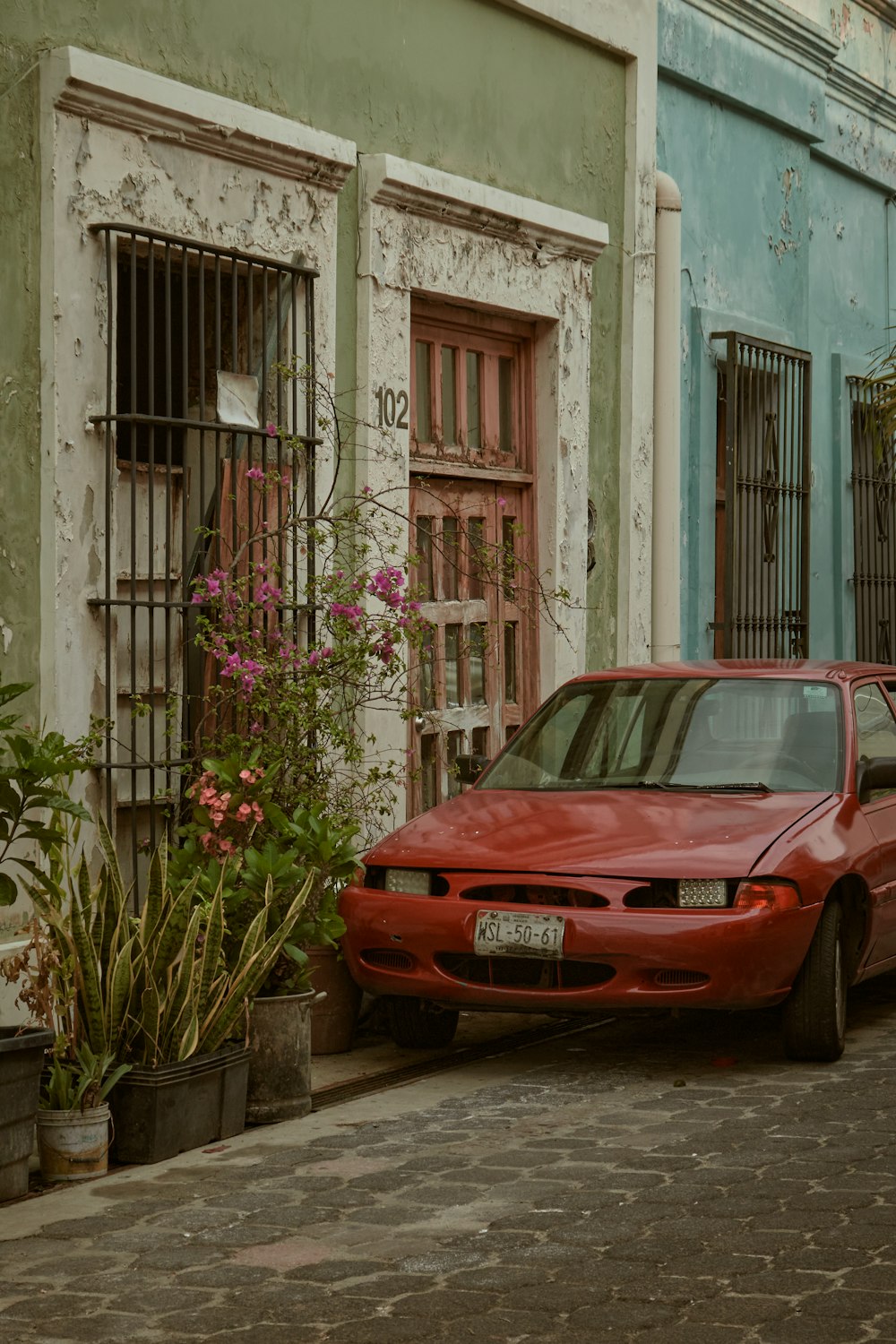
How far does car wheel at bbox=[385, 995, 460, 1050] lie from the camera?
26.2 ft

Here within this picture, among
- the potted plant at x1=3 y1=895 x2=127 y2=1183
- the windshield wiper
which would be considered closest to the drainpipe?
the windshield wiper

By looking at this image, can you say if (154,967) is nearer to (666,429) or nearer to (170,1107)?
(170,1107)

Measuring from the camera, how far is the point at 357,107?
10.0 m

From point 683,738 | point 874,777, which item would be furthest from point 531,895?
point 874,777

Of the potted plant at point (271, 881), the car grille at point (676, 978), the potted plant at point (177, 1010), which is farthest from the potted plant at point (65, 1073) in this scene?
the car grille at point (676, 978)

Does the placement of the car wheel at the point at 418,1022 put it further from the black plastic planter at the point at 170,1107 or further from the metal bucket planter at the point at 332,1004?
the black plastic planter at the point at 170,1107

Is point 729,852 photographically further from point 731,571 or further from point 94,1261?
point 731,571

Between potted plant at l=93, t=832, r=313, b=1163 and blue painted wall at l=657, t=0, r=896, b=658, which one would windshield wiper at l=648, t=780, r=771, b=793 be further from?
blue painted wall at l=657, t=0, r=896, b=658

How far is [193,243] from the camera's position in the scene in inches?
342

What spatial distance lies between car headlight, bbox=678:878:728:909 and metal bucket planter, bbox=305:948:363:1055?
4.62 feet

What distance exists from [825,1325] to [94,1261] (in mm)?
1846

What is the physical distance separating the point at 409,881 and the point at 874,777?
1.95 metres

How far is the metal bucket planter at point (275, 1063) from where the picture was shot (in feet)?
22.8

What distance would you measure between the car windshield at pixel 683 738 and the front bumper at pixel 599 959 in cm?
96
